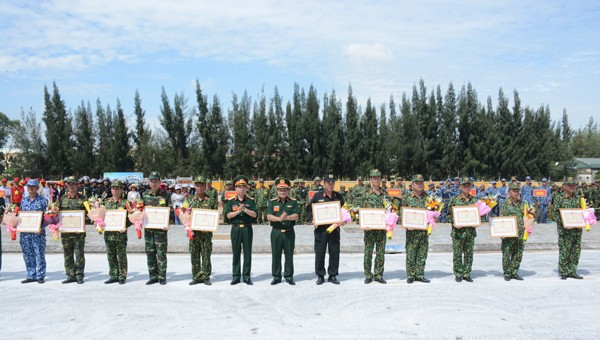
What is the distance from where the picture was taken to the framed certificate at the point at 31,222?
29.2ft

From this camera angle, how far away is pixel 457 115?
1695 inches

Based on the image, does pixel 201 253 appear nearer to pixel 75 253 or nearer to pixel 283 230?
pixel 283 230

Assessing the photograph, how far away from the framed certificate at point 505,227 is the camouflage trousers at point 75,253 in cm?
780

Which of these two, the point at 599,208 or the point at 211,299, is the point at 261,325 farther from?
the point at 599,208

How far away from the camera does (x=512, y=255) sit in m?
8.99

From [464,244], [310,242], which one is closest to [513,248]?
[464,244]

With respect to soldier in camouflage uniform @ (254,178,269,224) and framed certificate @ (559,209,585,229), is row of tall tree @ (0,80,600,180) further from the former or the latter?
framed certificate @ (559,209,585,229)

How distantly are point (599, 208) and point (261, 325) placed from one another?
19.8m

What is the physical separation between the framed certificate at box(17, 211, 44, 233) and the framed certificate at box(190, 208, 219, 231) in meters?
3.01

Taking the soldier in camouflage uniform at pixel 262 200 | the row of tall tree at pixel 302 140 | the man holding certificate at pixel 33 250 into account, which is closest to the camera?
the man holding certificate at pixel 33 250

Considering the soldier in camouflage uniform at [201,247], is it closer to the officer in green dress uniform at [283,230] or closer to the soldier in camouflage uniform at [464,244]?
the officer in green dress uniform at [283,230]

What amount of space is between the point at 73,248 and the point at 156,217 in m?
1.83

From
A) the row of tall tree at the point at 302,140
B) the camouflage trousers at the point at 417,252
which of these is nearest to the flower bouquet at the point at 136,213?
the camouflage trousers at the point at 417,252

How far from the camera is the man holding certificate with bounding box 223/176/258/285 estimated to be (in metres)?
8.66
